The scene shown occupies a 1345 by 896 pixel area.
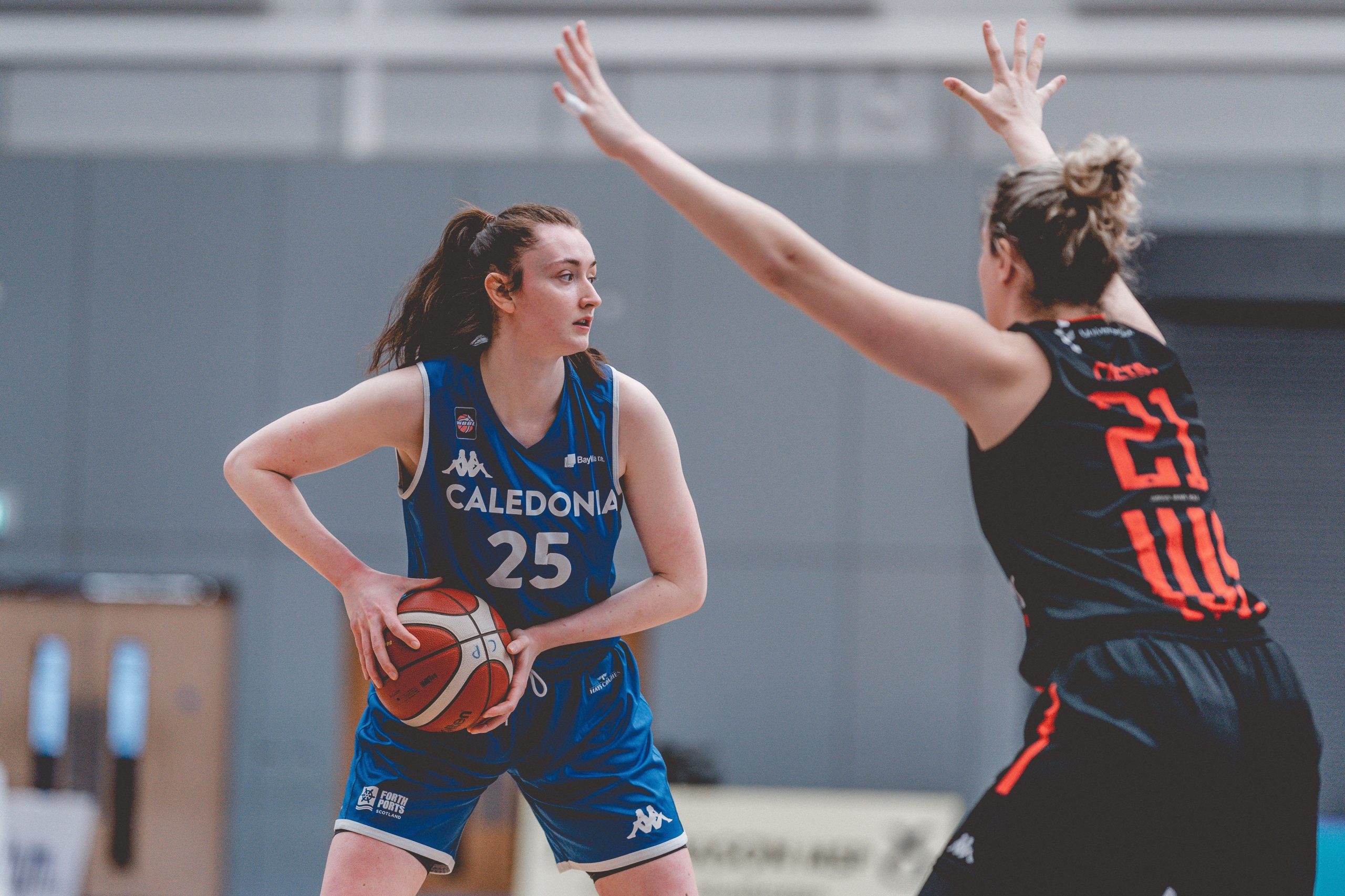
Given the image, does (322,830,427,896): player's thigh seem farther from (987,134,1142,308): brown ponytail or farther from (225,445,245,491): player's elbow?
(987,134,1142,308): brown ponytail

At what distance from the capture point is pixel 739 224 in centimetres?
181

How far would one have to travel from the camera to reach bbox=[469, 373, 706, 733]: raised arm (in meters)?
2.53

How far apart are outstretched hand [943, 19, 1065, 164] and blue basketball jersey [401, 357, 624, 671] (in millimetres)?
978

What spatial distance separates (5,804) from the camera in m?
7.74

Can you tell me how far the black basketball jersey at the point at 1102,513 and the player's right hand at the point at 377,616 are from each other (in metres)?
1.17

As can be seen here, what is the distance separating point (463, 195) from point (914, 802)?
4845 millimetres

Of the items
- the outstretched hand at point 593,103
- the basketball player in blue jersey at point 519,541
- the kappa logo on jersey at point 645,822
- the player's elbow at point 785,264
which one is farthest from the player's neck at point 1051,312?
the kappa logo on jersey at point 645,822

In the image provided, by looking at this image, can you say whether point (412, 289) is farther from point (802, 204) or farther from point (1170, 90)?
point (1170, 90)

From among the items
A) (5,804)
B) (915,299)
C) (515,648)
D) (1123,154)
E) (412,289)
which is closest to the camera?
→ (915,299)

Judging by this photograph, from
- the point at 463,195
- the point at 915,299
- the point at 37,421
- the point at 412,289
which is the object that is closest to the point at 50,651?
the point at 37,421

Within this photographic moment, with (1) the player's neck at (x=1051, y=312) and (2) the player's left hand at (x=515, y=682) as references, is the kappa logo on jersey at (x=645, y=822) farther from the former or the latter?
(1) the player's neck at (x=1051, y=312)

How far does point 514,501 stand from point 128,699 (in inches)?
264

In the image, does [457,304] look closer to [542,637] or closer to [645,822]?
[542,637]

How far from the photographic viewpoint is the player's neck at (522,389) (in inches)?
101
